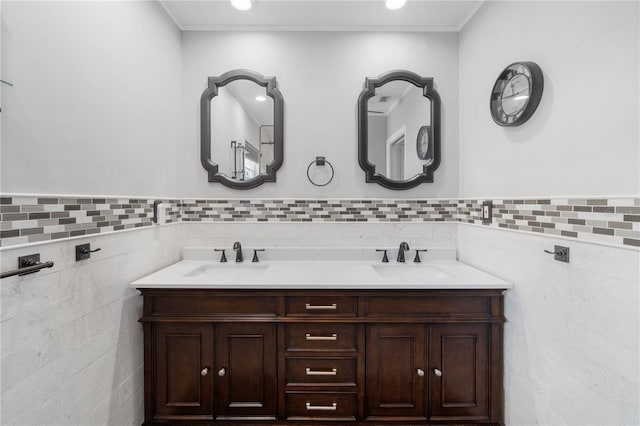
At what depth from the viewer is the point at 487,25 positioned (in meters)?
1.77

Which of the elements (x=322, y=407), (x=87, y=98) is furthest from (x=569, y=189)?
(x=87, y=98)

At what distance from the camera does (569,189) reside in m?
1.23

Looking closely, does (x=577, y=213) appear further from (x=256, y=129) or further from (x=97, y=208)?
(x=97, y=208)

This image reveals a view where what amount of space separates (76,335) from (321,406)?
1.21m

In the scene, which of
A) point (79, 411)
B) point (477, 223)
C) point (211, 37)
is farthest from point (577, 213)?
point (211, 37)

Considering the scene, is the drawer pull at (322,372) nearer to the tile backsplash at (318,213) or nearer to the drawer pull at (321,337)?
the drawer pull at (321,337)

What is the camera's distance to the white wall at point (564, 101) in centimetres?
102

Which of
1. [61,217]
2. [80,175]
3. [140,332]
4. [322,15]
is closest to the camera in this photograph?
[61,217]

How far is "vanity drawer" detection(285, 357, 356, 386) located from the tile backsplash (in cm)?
93

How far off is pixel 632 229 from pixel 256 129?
198cm

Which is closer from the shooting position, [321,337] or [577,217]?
[577,217]

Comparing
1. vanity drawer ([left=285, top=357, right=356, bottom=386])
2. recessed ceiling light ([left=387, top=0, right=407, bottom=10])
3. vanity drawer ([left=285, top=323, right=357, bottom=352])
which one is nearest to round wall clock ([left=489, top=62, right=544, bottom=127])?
recessed ceiling light ([left=387, top=0, right=407, bottom=10])

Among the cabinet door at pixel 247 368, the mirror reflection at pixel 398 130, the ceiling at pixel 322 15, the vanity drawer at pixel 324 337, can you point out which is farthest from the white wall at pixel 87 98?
the mirror reflection at pixel 398 130

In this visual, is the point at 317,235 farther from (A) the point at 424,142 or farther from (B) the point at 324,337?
(A) the point at 424,142
